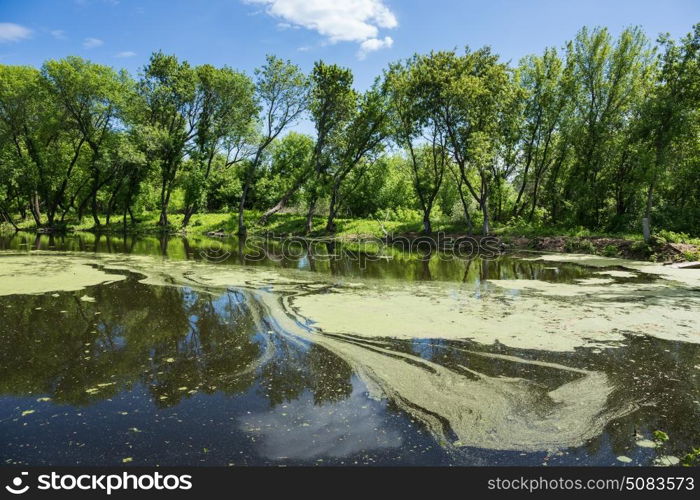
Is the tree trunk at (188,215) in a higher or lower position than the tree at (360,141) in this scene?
lower

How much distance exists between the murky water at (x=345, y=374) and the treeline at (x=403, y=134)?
1718 cm

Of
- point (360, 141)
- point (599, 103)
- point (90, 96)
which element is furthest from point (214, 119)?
→ point (599, 103)

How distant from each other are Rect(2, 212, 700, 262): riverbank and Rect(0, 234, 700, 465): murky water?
926cm

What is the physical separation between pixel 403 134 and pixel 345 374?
29281 millimetres

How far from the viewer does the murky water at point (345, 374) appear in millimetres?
4410

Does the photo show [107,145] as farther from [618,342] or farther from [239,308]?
[618,342]

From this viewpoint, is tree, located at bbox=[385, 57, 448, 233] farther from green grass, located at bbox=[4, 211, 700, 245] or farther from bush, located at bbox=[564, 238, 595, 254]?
bush, located at bbox=[564, 238, 595, 254]

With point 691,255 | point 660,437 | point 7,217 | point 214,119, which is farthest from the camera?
point 7,217

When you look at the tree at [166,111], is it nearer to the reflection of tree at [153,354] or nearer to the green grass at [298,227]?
the green grass at [298,227]

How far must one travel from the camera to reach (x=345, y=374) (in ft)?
21.0

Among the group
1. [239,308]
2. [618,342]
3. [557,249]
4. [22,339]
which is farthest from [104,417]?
[557,249]

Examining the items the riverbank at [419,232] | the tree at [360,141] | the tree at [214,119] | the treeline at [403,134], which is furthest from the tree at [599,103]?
the tree at [214,119]

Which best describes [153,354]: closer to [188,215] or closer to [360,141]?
[360,141]

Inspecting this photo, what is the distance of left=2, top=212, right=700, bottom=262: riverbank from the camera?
66.4 feet
